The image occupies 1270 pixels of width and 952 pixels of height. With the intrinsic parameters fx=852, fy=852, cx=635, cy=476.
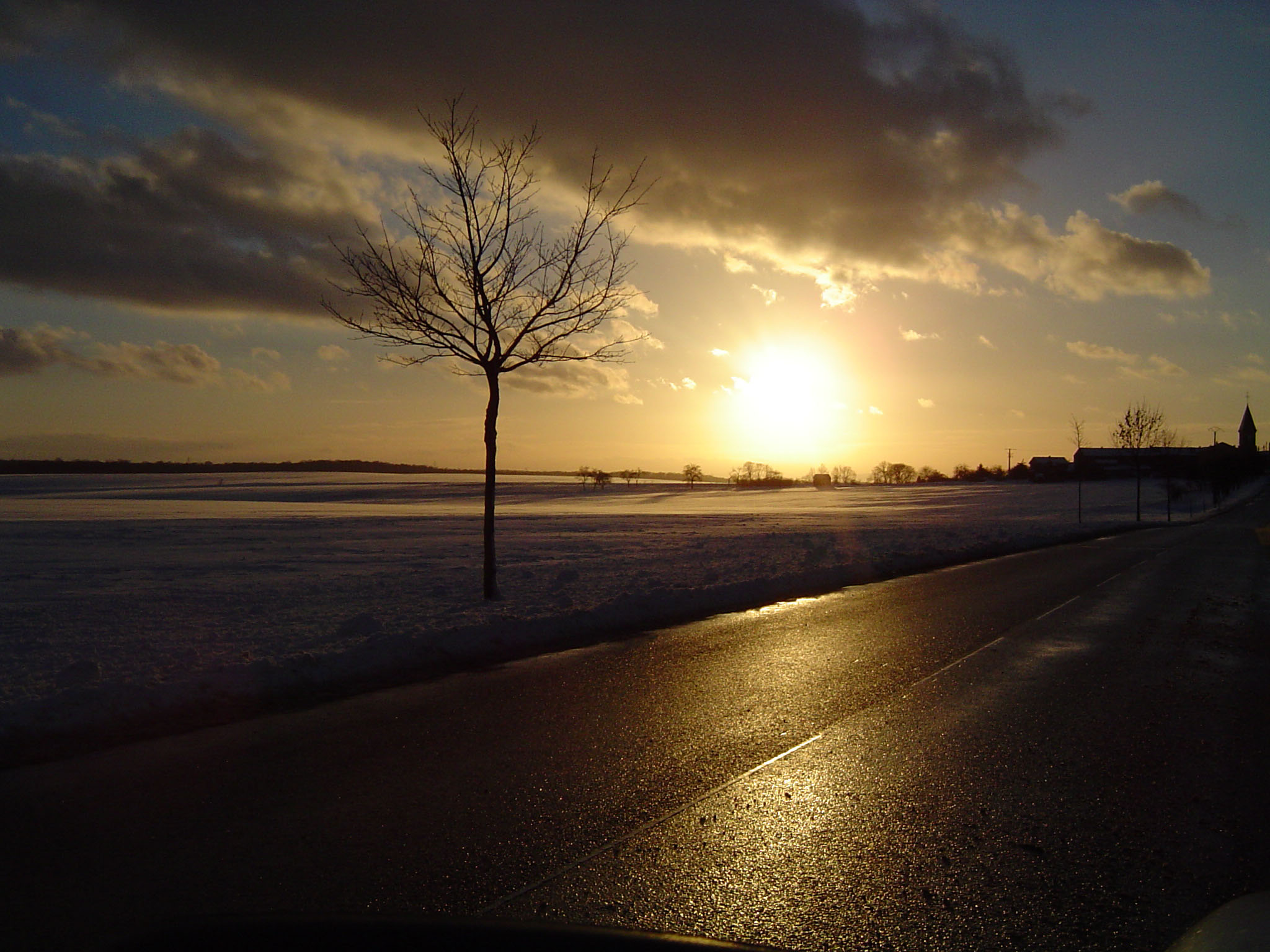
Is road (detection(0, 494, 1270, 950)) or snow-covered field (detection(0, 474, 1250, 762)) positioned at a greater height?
road (detection(0, 494, 1270, 950))

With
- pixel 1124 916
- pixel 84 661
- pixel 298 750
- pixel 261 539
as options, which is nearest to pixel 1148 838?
pixel 1124 916

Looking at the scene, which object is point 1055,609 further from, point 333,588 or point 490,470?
point 333,588

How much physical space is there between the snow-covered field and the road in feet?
3.80

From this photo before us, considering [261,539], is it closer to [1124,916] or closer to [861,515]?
[1124,916]

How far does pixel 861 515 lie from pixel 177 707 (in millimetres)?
50855

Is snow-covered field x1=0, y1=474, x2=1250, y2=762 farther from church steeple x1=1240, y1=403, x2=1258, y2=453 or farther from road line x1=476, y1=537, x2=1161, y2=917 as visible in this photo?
church steeple x1=1240, y1=403, x2=1258, y2=453

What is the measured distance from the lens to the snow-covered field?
814 cm

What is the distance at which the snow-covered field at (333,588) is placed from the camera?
814 cm

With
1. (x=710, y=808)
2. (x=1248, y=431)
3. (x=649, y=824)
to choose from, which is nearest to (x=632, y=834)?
(x=649, y=824)

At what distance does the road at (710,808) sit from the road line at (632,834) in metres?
0.02

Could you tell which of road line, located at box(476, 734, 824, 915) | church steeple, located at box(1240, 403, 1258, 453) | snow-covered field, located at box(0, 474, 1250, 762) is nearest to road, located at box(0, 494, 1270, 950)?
road line, located at box(476, 734, 824, 915)

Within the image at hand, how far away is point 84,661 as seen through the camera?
324 inches

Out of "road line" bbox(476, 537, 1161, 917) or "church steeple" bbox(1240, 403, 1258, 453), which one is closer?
"road line" bbox(476, 537, 1161, 917)

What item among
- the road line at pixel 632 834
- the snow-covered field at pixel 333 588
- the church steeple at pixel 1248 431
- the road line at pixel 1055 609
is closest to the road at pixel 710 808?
the road line at pixel 632 834
